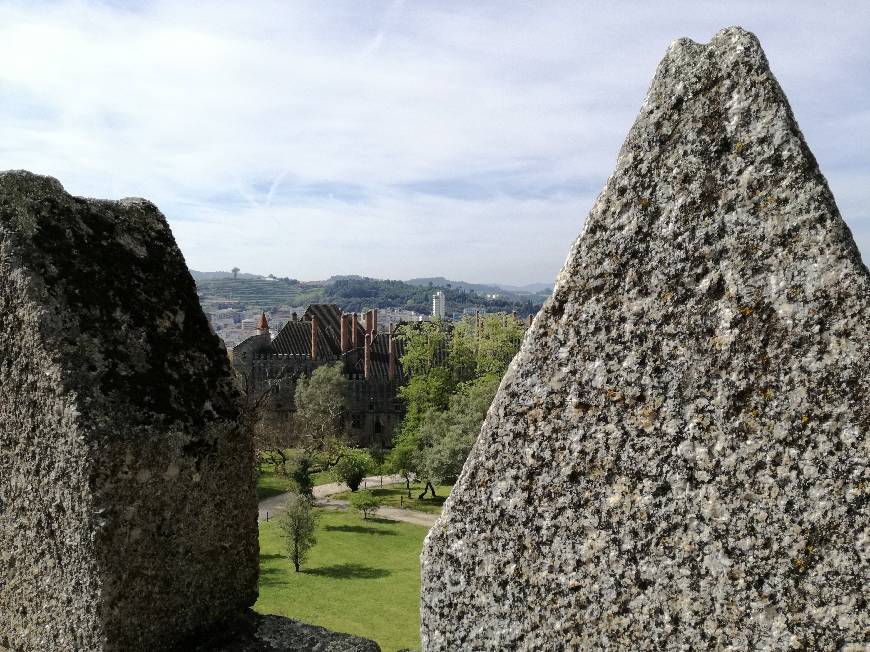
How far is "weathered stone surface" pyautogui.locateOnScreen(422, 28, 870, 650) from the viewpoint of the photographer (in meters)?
1.97

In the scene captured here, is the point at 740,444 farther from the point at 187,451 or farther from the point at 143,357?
the point at 143,357

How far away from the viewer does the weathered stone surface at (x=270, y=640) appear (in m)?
3.44

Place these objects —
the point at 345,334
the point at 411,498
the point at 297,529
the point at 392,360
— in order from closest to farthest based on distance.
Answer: the point at 297,529
the point at 411,498
the point at 392,360
the point at 345,334

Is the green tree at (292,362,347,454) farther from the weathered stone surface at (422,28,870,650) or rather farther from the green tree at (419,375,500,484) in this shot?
the weathered stone surface at (422,28,870,650)

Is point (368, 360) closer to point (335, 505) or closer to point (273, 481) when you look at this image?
point (273, 481)

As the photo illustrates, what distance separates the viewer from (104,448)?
301 cm

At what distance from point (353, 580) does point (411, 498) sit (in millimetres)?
14772

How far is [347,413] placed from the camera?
5747cm

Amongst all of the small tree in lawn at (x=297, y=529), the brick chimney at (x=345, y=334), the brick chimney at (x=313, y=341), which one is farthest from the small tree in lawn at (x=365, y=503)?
the brick chimney at (x=345, y=334)

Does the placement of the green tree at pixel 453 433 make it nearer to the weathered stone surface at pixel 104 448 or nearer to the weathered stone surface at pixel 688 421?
the weathered stone surface at pixel 104 448

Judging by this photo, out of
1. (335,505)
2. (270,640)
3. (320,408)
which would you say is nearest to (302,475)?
(335,505)

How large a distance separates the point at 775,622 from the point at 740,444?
1.73ft

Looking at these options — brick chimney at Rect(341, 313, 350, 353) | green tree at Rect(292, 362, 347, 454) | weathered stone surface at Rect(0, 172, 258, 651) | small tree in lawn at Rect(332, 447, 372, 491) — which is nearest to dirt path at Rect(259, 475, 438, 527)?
small tree in lawn at Rect(332, 447, 372, 491)

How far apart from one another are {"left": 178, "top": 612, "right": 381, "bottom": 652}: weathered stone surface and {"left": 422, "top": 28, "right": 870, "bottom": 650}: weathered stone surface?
49.3 inches
